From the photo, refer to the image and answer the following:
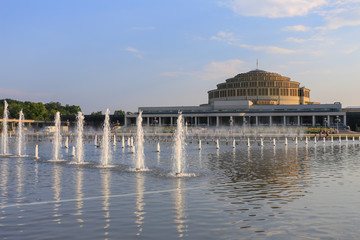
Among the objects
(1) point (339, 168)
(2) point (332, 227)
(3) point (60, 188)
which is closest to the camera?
(2) point (332, 227)

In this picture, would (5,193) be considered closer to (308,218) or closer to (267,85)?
(308,218)

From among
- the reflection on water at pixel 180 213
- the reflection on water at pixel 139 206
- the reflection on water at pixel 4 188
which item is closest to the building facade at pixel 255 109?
the reflection on water at pixel 4 188

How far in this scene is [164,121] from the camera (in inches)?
5915

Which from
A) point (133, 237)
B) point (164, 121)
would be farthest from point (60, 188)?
point (164, 121)

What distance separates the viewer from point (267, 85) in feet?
511

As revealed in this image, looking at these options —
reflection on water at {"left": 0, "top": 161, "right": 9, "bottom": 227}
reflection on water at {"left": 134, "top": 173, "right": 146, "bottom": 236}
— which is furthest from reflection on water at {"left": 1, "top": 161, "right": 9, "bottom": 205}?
reflection on water at {"left": 134, "top": 173, "right": 146, "bottom": 236}

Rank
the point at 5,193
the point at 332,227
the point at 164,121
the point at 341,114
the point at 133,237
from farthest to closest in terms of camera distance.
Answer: the point at 164,121 → the point at 341,114 → the point at 5,193 → the point at 332,227 → the point at 133,237

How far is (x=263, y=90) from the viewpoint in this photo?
15500cm

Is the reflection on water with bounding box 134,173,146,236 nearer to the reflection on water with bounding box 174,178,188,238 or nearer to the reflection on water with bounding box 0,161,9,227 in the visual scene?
the reflection on water with bounding box 174,178,188,238

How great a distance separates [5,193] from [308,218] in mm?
12538

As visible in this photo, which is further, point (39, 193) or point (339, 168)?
point (339, 168)

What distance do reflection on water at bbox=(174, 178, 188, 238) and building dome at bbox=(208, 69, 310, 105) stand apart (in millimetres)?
136268

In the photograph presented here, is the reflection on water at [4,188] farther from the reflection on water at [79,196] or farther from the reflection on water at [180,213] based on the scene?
the reflection on water at [180,213]

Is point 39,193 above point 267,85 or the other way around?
the other way around
